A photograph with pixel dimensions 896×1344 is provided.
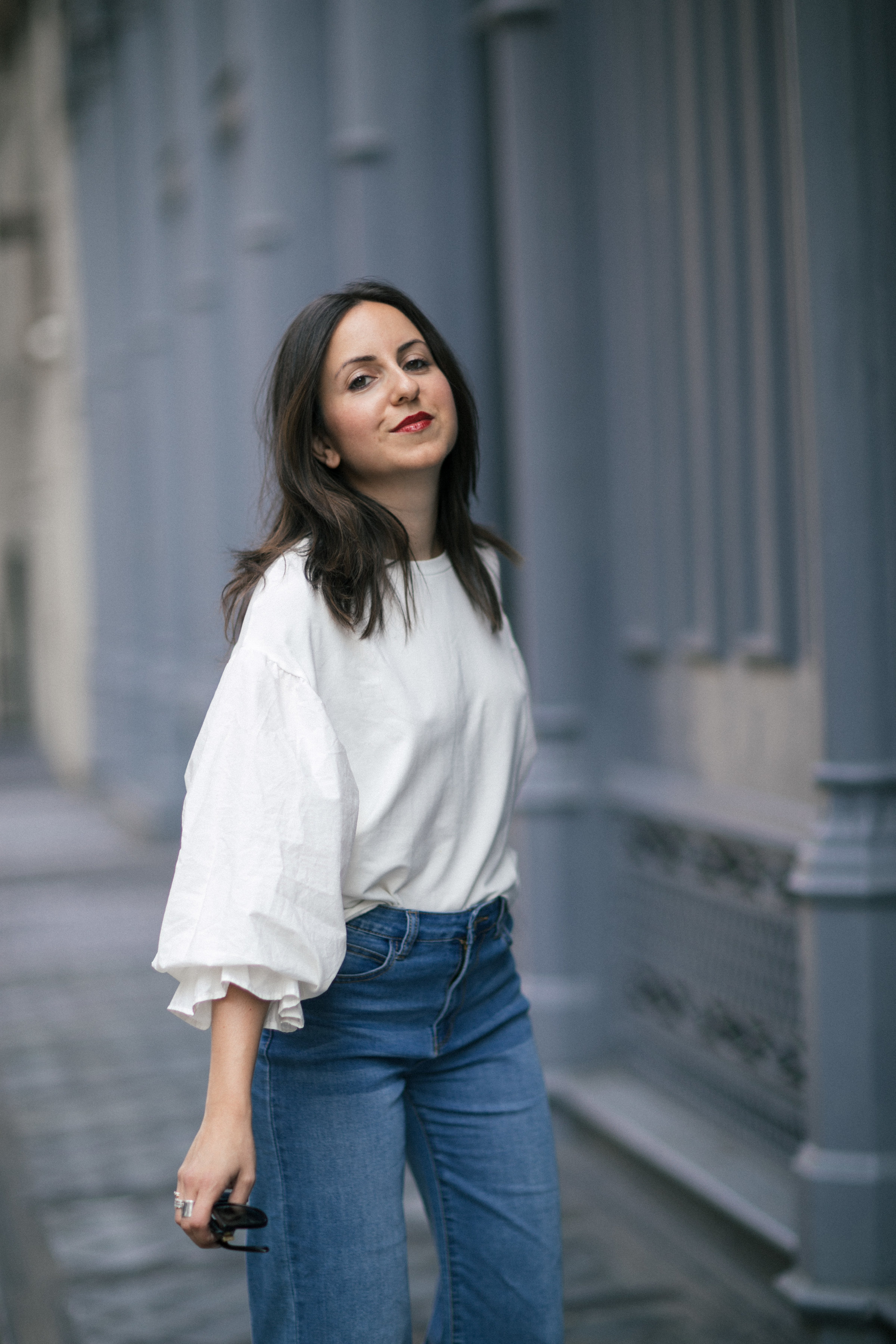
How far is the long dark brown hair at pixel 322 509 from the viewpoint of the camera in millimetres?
1976

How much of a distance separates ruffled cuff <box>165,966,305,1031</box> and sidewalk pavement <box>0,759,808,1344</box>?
77.4 inches

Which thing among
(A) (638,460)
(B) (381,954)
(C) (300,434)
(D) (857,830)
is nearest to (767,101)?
(A) (638,460)

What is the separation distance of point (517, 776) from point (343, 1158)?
0.57 metres

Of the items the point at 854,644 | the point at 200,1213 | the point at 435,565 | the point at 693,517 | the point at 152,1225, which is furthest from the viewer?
the point at 693,517

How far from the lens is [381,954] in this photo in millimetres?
1975

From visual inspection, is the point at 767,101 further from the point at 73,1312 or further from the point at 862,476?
the point at 73,1312

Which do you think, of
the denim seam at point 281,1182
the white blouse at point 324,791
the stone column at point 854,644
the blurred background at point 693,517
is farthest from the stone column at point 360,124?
the denim seam at point 281,1182

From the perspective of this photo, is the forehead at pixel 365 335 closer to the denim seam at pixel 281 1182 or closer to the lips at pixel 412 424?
the lips at pixel 412 424

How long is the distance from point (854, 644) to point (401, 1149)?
5.37ft

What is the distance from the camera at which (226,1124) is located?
1.79 meters

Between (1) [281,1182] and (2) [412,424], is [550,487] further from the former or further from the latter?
(1) [281,1182]

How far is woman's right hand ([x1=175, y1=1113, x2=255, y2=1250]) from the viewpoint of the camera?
175 centimetres

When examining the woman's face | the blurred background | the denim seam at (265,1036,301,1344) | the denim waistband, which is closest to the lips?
the woman's face

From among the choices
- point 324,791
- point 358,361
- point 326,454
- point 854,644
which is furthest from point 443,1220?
point 854,644
